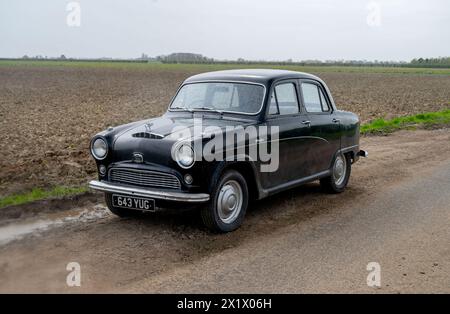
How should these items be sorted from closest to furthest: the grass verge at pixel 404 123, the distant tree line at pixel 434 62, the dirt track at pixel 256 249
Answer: the dirt track at pixel 256 249, the grass verge at pixel 404 123, the distant tree line at pixel 434 62

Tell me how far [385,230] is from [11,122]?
511 inches

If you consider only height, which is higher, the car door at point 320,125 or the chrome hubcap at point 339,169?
the car door at point 320,125

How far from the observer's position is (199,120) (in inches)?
255

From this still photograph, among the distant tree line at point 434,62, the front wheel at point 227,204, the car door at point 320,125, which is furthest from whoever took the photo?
the distant tree line at point 434,62

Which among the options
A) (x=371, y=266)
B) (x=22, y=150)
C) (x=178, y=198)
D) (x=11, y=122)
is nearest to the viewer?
(x=371, y=266)

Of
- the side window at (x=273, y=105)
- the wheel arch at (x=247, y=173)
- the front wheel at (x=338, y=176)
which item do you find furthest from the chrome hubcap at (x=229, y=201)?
the front wheel at (x=338, y=176)

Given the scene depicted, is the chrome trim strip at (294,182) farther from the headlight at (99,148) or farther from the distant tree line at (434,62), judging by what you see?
the distant tree line at (434,62)

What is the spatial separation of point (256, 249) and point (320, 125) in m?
2.64

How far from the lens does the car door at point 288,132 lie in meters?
6.57

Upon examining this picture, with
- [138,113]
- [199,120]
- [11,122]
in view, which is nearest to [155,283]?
[199,120]

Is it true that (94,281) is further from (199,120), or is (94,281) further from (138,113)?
(138,113)

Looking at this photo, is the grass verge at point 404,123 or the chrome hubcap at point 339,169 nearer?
the chrome hubcap at point 339,169

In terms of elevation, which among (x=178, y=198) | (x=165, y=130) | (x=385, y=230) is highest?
(x=165, y=130)

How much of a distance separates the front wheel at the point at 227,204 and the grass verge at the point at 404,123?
28.8 feet
